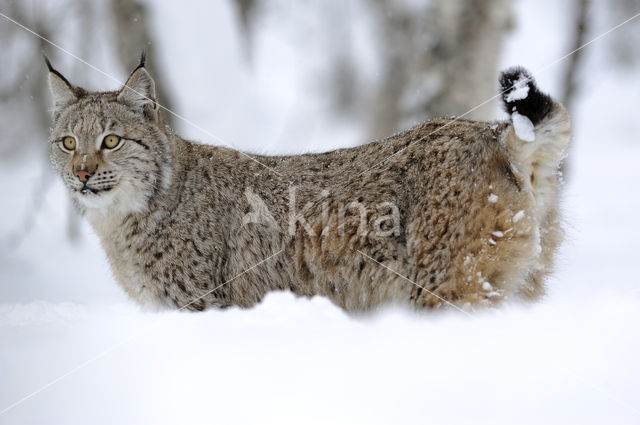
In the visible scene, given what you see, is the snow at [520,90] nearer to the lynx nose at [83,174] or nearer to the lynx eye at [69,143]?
the lynx nose at [83,174]

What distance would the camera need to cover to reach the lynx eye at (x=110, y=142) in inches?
179

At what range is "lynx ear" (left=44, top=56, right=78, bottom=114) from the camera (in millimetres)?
4797

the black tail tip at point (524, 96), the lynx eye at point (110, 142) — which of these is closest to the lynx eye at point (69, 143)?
the lynx eye at point (110, 142)

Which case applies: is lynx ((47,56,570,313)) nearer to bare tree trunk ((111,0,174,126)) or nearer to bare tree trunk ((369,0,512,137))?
bare tree trunk ((111,0,174,126))

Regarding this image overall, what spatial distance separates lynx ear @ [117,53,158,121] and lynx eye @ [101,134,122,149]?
13.4 inches

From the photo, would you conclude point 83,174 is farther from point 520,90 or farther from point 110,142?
point 520,90

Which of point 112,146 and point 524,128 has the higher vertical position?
point 524,128

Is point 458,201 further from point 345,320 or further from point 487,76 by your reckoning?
point 487,76

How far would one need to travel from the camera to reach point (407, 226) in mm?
4180

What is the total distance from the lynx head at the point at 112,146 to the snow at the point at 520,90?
8.50 ft

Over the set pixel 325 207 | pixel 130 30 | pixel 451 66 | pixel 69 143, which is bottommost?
pixel 69 143

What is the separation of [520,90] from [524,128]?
0.78 feet

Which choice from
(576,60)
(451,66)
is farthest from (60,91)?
(576,60)

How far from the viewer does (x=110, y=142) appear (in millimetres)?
4562
